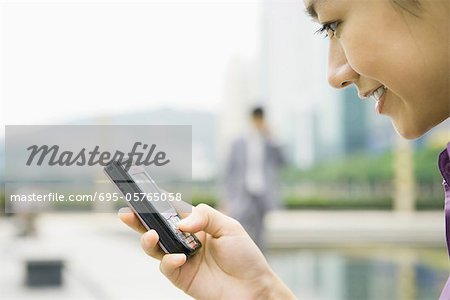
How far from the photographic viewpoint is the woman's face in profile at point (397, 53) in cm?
74

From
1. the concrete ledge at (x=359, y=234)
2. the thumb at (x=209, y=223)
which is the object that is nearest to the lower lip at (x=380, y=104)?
the thumb at (x=209, y=223)

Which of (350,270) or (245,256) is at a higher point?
(245,256)

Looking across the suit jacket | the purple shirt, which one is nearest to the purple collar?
the purple shirt

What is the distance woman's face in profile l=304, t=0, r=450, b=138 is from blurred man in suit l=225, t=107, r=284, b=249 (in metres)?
3.32

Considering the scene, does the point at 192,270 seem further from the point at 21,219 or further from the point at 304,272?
the point at 21,219

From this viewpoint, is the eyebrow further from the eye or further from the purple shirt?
the purple shirt

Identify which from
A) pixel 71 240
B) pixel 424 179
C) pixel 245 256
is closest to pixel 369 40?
pixel 245 256

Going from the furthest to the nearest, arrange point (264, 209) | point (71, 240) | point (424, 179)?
point (424, 179) < point (71, 240) < point (264, 209)

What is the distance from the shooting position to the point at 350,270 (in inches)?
218

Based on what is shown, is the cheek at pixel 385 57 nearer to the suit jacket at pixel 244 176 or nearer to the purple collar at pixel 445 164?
the purple collar at pixel 445 164

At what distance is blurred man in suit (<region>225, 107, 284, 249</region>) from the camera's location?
4168 mm

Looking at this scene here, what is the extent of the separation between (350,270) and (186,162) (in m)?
3.98

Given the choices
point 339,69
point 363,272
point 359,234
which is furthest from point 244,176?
point 359,234

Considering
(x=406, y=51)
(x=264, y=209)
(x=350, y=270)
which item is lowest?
(x=350, y=270)
